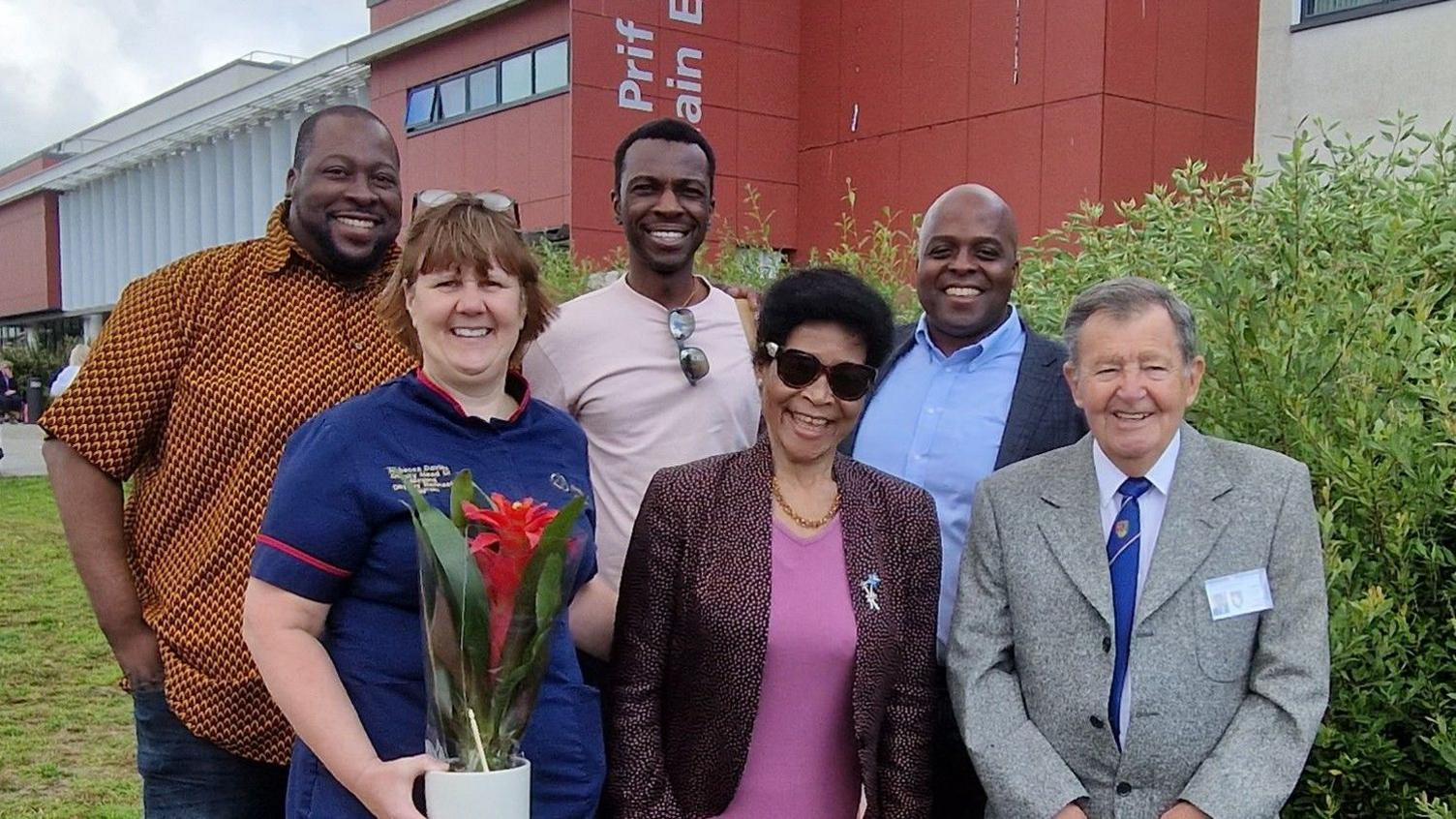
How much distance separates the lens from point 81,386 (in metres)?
2.84

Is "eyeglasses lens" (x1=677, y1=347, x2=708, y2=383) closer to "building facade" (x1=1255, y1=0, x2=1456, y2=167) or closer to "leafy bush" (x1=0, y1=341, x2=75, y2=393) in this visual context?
"building facade" (x1=1255, y1=0, x2=1456, y2=167)

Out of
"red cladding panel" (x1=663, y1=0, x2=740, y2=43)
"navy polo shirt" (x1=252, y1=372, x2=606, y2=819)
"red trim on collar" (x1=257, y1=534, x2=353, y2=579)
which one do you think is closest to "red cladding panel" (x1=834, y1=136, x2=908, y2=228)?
"red cladding panel" (x1=663, y1=0, x2=740, y2=43)

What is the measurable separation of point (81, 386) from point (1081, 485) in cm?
232

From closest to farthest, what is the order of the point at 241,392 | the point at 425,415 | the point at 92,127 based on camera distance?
the point at 425,415, the point at 241,392, the point at 92,127

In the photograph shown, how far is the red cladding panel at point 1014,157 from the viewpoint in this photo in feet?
55.9

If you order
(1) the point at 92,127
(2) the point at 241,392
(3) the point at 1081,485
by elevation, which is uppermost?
(1) the point at 92,127

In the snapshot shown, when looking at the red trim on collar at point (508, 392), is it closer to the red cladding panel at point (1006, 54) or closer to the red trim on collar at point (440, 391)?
the red trim on collar at point (440, 391)

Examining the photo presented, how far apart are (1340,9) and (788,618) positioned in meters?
15.4

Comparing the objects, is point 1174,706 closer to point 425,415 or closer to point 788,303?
point 788,303

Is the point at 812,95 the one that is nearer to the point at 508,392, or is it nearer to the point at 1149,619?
the point at 508,392

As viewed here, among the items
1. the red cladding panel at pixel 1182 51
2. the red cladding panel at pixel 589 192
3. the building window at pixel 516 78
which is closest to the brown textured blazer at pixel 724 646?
the red cladding panel at pixel 1182 51

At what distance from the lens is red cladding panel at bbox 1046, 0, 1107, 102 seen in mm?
16016

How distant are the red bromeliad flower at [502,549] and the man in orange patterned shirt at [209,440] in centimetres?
99

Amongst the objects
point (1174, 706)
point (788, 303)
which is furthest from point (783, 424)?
point (1174, 706)
